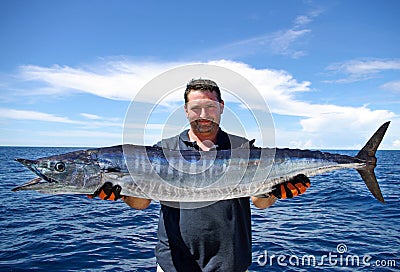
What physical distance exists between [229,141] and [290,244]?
5889mm

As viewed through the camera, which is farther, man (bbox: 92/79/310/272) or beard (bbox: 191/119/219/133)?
beard (bbox: 191/119/219/133)

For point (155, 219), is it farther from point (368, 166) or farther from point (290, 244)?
point (368, 166)

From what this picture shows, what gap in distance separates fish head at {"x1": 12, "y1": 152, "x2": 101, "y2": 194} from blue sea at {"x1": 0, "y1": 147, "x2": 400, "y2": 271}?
14.8 feet

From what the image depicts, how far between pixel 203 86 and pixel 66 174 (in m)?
1.83

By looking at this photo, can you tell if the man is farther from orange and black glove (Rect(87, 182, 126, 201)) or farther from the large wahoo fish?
the large wahoo fish

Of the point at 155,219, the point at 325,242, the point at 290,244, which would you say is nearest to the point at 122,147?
the point at 290,244

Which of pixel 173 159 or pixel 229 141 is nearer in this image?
pixel 173 159

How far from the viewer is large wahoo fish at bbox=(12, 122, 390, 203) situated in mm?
3486

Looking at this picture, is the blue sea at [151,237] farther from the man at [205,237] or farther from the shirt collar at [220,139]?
the shirt collar at [220,139]

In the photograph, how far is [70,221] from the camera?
11.9 meters

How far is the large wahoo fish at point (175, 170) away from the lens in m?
3.49
